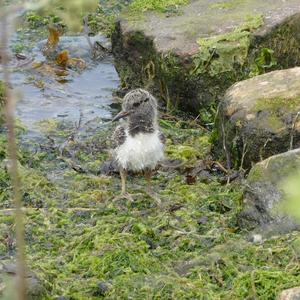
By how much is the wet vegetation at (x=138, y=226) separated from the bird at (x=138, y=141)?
0.33m

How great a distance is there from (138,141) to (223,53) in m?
2.35

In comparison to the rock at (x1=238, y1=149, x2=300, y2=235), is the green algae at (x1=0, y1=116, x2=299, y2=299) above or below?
below

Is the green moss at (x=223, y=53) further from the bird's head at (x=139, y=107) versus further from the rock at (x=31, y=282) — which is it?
the rock at (x=31, y=282)

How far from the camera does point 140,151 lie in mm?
6906

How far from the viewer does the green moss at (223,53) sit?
8859 mm

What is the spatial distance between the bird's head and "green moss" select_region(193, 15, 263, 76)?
1560mm

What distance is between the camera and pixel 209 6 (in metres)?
10.2

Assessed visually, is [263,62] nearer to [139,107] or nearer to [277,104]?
[277,104]

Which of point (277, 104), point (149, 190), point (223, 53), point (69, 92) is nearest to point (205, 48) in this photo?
point (223, 53)

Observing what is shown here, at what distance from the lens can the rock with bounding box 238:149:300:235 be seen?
6012mm

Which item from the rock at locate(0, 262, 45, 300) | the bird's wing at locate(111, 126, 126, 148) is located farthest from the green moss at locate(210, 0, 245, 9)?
the rock at locate(0, 262, 45, 300)

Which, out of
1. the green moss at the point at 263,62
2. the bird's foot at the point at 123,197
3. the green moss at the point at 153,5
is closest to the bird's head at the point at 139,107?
the bird's foot at the point at 123,197

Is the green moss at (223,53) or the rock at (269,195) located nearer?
the rock at (269,195)

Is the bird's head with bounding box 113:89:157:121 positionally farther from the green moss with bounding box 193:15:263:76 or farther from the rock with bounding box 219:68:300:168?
the green moss with bounding box 193:15:263:76
